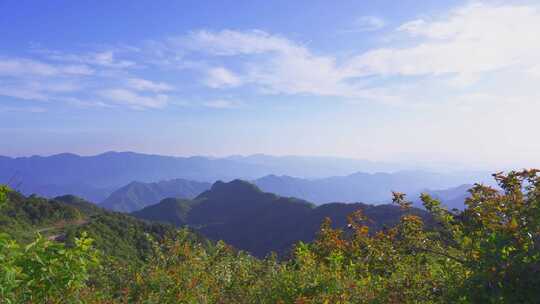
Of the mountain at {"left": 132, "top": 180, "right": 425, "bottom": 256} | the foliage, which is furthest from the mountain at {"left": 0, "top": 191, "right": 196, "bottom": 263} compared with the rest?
the foliage

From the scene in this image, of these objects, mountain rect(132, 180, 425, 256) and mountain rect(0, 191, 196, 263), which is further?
mountain rect(132, 180, 425, 256)

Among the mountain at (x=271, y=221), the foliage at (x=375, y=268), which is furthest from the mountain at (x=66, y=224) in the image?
the foliage at (x=375, y=268)

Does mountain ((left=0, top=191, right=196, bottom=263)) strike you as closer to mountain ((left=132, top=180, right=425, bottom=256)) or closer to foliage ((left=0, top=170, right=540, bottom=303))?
mountain ((left=132, top=180, right=425, bottom=256))

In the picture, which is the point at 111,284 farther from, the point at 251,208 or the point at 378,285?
the point at 251,208

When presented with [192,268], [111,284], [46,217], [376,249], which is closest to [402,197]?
[376,249]

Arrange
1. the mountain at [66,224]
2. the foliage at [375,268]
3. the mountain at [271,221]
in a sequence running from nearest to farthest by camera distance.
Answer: the foliage at [375,268] < the mountain at [66,224] < the mountain at [271,221]

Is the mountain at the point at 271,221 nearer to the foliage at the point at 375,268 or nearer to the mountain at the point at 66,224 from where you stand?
the mountain at the point at 66,224

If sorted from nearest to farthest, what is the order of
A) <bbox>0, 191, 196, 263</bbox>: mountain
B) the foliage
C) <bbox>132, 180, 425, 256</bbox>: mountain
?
the foliage < <bbox>0, 191, 196, 263</bbox>: mountain < <bbox>132, 180, 425, 256</bbox>: mountain

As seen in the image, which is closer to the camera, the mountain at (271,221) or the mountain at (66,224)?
the mountain at (66,224)

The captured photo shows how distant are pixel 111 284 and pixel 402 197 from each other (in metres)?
4.99

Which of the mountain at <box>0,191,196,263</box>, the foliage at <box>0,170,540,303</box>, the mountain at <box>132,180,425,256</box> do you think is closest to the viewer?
the foliage at <box>0,170,540,303</box>

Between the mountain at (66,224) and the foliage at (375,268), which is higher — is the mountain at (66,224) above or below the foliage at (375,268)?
below

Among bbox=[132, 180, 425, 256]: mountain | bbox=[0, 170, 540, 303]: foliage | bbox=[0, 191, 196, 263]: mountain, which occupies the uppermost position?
bbox=[0, 170, 540, 303]: foliage

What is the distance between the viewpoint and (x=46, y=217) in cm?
6588
